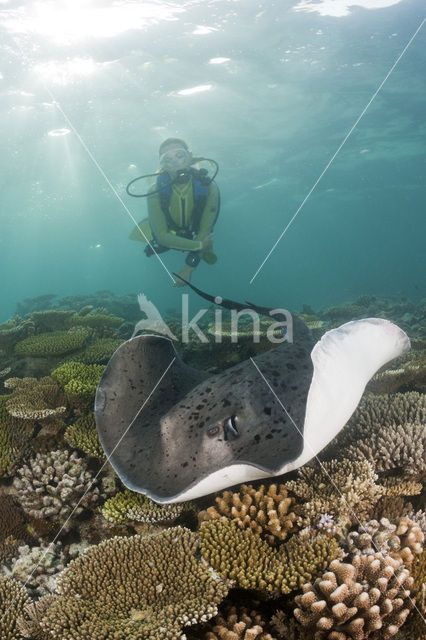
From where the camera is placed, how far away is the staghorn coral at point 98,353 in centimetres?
624

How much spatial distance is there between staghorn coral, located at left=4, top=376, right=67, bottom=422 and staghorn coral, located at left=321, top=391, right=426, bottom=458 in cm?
336

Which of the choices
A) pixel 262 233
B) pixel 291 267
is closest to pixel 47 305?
pixel 262 233

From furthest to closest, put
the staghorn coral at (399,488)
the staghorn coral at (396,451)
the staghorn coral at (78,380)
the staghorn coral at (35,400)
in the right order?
the staghorn coral at (78,380), the staghorn coral at (35,400), the staghorn coral at (396,451), the staghorn coral at (399,488)

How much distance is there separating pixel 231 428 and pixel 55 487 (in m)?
2.41

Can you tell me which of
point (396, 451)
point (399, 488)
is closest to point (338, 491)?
point (399, 488)

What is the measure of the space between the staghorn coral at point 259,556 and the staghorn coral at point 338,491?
24cm

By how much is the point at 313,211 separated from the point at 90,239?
48648 mm

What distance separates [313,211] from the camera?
67.3 metres

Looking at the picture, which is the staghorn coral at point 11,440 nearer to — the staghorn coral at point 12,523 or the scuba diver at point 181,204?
the staghorn coral at point 12,523

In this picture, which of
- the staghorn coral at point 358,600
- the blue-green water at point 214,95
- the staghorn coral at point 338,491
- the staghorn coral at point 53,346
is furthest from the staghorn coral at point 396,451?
the blue-green water at point 214,95

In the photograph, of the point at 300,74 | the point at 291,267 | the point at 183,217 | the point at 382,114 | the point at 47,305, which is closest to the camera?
the point at 183,217

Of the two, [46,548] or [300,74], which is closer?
[46,548]

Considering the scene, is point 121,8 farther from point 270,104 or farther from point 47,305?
point 47,305

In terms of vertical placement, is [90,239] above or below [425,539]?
below
